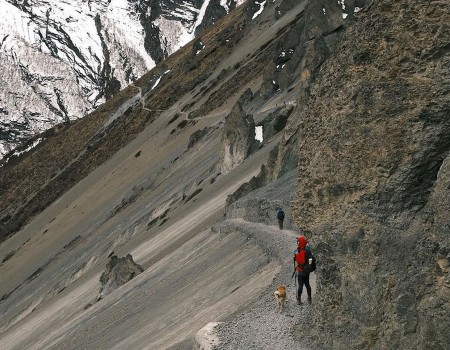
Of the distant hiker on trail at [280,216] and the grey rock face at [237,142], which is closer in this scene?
the distant hiker on trail at [280,216]

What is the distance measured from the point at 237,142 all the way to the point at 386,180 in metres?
49.5

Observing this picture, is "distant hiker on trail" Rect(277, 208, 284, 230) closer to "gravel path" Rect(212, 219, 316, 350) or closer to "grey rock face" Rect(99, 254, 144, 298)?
"gravel path" Rect(212, 219, 316, 350)

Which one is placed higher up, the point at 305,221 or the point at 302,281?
the point at 305,221

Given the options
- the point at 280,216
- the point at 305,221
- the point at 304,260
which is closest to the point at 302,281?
the point at 304,260

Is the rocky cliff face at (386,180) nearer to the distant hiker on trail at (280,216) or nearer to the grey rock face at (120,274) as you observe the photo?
the distant hiker on trail at (280,216)

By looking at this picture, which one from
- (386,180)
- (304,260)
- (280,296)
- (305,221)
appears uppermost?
(386,180)

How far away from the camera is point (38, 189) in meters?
145

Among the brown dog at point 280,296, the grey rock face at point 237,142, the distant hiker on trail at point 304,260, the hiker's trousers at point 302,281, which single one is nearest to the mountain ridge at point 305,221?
the grey rock face at point 237,142

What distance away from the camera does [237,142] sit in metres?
63.1

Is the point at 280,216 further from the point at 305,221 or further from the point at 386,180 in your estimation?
the point at 386,180

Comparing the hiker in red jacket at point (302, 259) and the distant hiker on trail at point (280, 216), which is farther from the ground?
the hiker in red jacket at point (302, 259)

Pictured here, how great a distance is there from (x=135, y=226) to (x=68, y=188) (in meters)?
67.6

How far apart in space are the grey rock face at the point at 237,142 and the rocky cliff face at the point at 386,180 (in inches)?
1812

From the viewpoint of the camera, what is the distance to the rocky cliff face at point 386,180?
12.7 m
